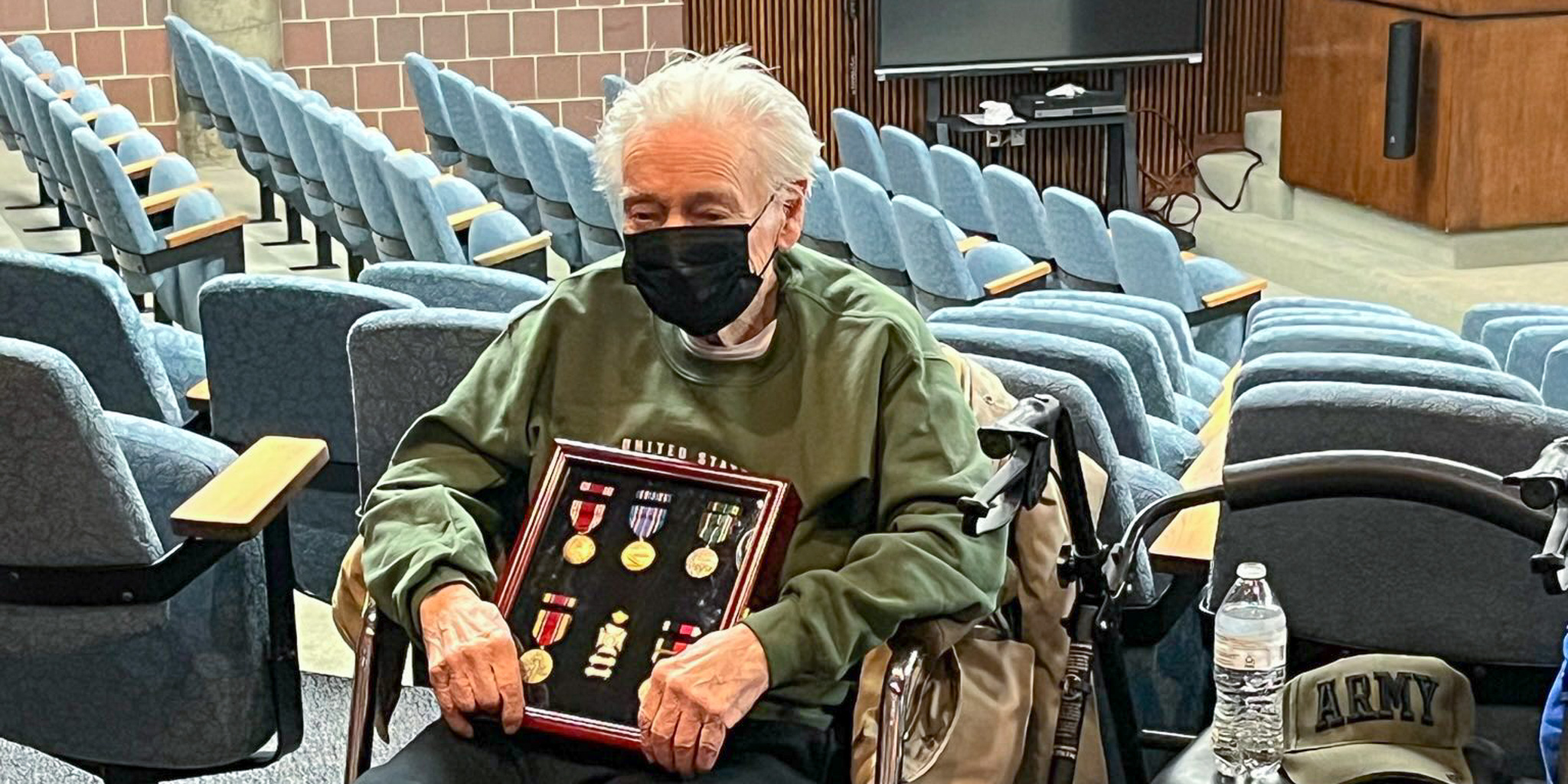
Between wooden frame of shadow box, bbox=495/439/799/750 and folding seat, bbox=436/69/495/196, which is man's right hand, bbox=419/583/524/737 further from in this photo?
folding seat, bbox=436/69/495/196

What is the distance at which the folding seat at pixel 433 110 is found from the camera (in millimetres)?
7234

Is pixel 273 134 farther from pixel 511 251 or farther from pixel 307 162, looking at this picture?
pixel 511 251

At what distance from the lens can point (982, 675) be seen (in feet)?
5.97

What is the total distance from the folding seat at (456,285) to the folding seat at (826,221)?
9.48ft

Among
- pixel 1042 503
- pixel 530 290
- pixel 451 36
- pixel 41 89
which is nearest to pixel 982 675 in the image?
pixel 1042 503

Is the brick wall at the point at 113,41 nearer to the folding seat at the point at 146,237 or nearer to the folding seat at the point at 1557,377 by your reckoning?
the folding seat at the point at 146,237

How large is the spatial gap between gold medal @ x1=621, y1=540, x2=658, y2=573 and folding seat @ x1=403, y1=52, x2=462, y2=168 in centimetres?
549

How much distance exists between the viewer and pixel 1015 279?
5.24m

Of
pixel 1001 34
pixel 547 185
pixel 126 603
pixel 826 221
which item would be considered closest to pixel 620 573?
pixel 126 603

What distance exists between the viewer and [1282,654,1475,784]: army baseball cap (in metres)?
1.43

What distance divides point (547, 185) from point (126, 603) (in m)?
4.17

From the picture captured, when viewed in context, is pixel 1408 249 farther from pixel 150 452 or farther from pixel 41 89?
pixel 150 452

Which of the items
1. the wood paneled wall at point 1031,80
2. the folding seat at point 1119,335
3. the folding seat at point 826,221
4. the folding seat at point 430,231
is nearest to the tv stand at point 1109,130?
the wood paneled wall at point 1031,80

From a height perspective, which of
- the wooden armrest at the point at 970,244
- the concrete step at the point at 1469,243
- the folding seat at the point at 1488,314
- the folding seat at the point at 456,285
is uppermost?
the folding seat at the point at 456,285
